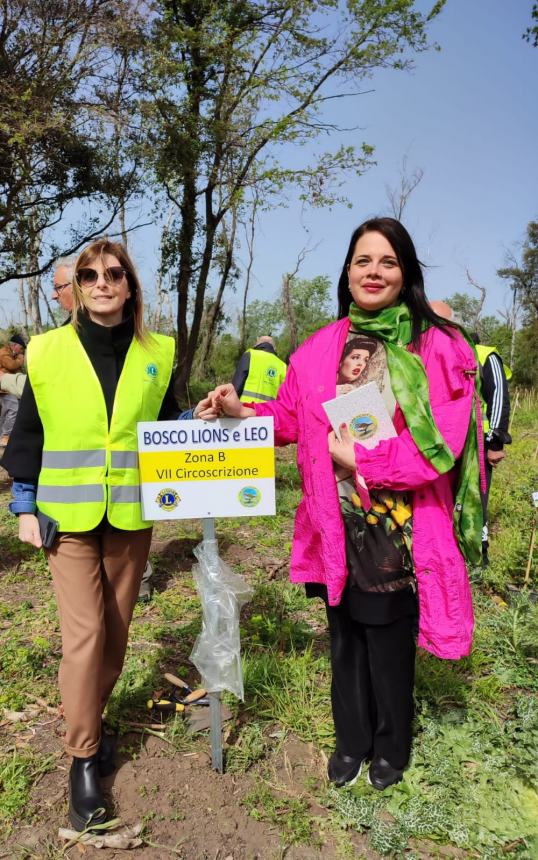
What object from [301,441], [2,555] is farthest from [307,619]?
[2,555]

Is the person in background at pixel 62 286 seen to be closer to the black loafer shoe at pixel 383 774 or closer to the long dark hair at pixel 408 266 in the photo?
the long dark hair at pixel 408 266

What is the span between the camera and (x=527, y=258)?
42000mm

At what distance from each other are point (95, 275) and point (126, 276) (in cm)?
13

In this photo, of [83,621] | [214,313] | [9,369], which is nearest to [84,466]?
[83,621]

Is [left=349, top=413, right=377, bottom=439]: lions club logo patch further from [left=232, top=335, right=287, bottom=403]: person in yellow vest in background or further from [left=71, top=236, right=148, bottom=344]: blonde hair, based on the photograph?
[left=232, top=335, right=287, bottom=403]: person in yellow vest in background

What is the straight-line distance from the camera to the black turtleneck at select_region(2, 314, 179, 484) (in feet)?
7.75

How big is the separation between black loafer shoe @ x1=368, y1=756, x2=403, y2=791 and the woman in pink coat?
287 mm

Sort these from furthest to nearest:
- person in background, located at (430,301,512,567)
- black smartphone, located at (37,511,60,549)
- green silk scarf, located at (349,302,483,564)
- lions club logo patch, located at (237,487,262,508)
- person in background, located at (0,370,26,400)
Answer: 1. person in background, located at (0,370,26,400)
2. person in background, located at (430,301,512,567)
3. lions club logo patch, located at (237,487,262,508)
4. black smartphone, located at (37,511,60,549)
5. green silk scarf, located at (349,302,483,564)

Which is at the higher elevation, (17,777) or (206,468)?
(206,468)

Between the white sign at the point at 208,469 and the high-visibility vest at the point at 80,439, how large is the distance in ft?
0.33

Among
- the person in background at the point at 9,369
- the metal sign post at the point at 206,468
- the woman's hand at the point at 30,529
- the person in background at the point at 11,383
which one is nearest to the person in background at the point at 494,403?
the metal sign post at the point at 206,468

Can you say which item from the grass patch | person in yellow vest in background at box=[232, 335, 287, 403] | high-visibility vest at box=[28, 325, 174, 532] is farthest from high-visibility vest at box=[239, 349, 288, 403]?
high-visibility vest at box=[28, 325, 174, 532]

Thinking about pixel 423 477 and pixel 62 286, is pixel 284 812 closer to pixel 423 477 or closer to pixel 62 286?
pixel 423 477

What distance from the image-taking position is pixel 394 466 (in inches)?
81.1
